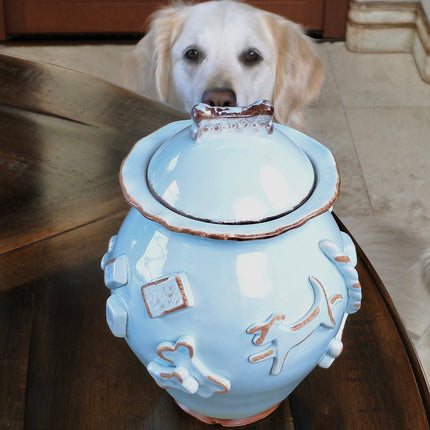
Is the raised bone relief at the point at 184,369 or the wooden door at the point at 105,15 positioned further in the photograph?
the wooden door at the point at 105,15

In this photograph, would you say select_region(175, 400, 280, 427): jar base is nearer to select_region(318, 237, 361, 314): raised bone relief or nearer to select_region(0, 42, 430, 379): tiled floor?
select_region(318, 237, 361, 314): raised bone relief

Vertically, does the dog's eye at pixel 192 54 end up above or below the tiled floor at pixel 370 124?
above

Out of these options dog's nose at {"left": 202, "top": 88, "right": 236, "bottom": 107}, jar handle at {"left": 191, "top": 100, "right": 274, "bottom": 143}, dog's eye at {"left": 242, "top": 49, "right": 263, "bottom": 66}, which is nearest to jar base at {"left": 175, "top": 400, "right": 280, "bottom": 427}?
jar handle at {"left": 191, "top": 100, "right": 274, "bottom": 143}

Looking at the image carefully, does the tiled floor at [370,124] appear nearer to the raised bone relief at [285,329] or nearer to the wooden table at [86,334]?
the wooden table at [86,334]

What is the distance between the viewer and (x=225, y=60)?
1581 mm

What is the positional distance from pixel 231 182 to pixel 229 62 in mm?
1161

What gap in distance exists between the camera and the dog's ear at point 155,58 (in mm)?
1685

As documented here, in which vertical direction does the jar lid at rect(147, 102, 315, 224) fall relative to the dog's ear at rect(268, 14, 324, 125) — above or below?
above

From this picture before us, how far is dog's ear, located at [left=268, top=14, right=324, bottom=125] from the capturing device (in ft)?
5.54

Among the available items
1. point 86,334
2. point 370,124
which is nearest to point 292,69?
point 370,124

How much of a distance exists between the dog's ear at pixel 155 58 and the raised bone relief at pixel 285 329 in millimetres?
1293

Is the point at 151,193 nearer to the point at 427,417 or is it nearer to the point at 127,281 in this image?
the point at 127,281

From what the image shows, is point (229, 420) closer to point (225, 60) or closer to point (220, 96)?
point (220, 96)

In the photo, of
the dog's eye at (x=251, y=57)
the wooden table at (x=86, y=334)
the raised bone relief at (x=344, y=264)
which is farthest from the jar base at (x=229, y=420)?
the dog's eye at (x=251, y=57)
